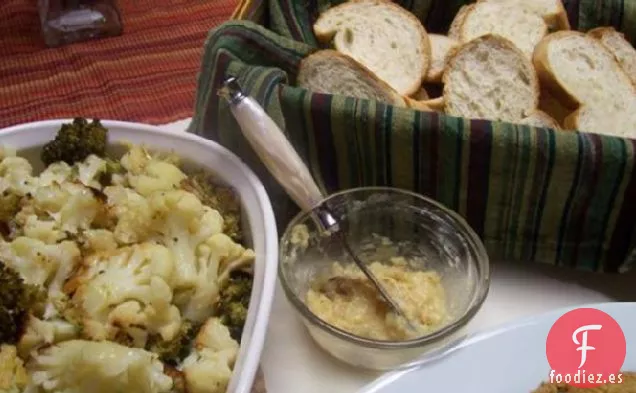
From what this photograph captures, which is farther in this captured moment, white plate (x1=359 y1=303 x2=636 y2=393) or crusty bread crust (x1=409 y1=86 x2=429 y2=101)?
crusty bread crust (x1=409 y1=86 x2=429 y2=101)

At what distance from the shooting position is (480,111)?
1.16 meters

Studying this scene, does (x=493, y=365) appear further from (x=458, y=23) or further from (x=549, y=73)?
(x=458, y=23)

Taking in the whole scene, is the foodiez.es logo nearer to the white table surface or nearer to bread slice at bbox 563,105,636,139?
the white table surface

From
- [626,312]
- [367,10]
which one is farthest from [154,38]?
[626,312]

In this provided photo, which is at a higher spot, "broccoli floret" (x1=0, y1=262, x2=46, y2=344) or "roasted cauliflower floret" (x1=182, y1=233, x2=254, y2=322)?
"broccoli floret" (x1=0, y1=262, x2=46, y2=344)

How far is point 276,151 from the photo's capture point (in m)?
0.95

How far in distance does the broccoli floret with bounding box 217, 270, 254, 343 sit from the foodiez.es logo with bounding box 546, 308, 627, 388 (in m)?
0.35

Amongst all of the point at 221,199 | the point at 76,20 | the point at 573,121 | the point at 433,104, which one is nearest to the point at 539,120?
the point at 573,121

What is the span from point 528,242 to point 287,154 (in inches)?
13.7

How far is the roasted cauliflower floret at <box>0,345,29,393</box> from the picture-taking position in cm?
71

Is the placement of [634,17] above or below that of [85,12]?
above

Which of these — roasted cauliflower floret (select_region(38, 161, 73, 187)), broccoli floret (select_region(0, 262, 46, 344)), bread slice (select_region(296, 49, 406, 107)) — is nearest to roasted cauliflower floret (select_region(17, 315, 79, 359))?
broccoli floret (select_region(0, 262, 46, 344))

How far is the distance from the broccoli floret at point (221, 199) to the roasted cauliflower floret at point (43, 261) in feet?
0.56

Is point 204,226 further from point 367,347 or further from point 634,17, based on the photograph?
point 634,17
